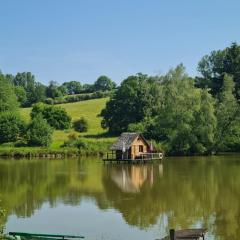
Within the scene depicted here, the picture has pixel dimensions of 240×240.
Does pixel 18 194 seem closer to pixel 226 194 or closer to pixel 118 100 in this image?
pixel 226 194

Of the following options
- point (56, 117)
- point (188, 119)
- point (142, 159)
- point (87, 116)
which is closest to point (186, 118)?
point (188, 119)

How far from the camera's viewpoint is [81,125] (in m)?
108

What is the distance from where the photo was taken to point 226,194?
38.1 metres

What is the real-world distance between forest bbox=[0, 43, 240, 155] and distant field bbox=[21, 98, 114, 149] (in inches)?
93.7

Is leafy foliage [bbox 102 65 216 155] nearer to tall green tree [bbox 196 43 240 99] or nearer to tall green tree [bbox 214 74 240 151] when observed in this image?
tall green tree [bbox 214 74 240 151]

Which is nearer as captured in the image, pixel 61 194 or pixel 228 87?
pixel 61 194

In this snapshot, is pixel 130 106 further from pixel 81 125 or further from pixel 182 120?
pixel 182 120

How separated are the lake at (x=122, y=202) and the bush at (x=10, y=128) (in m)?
37.5

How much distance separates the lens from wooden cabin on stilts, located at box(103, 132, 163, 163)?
70.7 meters

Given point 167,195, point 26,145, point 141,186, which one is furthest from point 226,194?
point 26,145

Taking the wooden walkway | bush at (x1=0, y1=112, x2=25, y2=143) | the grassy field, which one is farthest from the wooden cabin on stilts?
the wooden walkway

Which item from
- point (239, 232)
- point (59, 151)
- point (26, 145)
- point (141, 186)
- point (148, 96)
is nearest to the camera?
point (239, 232)

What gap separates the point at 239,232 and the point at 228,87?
68927 millimetres

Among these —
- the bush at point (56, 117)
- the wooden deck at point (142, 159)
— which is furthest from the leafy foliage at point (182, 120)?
the bush at point (56, 117)
